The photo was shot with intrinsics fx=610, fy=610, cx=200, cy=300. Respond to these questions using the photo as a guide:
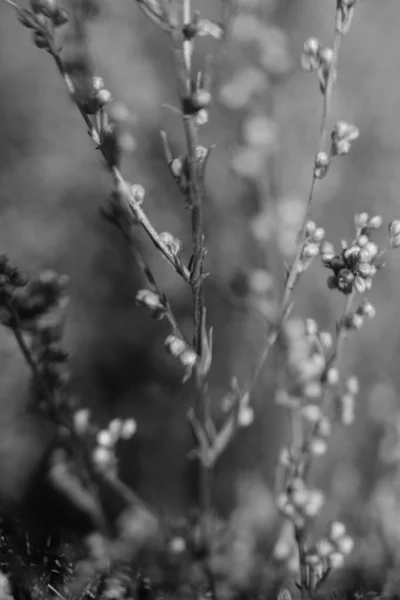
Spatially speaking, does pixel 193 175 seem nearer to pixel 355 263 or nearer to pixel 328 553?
pixel 355 263

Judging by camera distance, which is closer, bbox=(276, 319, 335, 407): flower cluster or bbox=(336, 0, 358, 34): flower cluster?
bbox=(336, 0, 358, 34): flower cluster

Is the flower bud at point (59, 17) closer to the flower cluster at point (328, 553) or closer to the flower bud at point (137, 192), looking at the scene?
the flower bud at point (137, 192)

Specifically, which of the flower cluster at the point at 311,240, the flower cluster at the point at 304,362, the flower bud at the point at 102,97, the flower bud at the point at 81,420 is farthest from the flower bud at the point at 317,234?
the flower bud at the point at 81,420

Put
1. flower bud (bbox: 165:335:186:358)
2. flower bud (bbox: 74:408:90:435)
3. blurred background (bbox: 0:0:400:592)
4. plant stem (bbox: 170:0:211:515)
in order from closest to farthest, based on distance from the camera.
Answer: plant stem (bbox: 170:0:211:515) < flower bud (bbox: 165:335:186:358) < flower bud (bbox: 74:408:90:435) < blurred background (bbox: 0:0:400:592)

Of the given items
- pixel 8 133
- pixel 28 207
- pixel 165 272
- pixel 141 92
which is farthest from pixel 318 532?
pixel 8 133

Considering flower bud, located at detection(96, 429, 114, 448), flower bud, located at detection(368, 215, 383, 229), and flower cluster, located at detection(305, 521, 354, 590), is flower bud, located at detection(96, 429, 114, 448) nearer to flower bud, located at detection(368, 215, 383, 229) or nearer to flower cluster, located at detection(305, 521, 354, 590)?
flower cluster, located at detection(305, 521, 354, 590)

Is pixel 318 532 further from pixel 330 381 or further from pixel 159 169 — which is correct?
pixel 159 169

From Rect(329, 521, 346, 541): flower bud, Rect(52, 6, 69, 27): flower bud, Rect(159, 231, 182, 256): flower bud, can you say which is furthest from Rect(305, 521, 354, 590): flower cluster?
Rect(52, 6, 69, 27): flower bud
